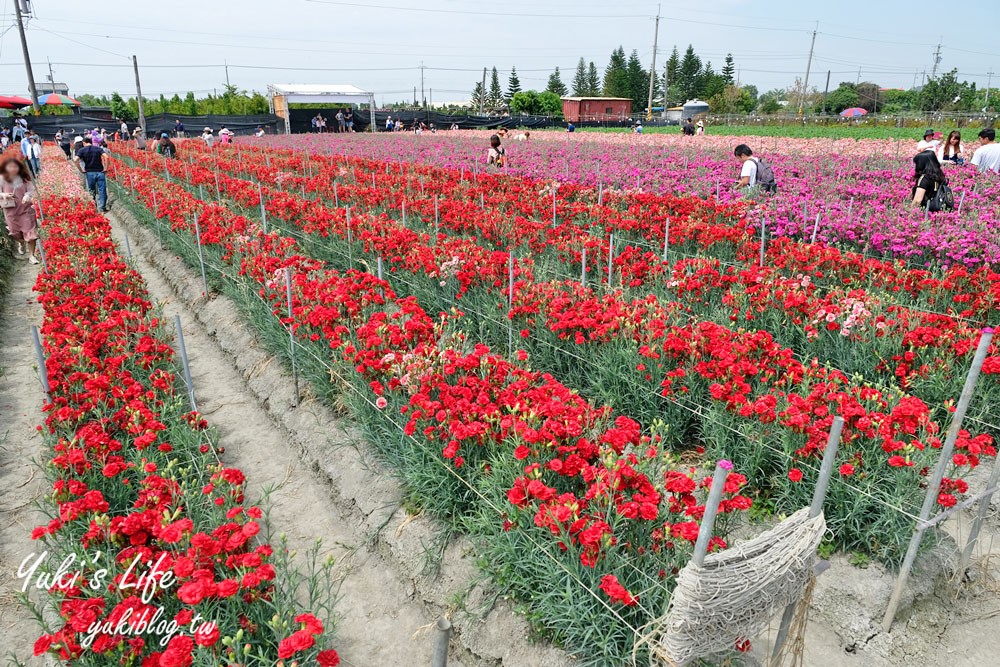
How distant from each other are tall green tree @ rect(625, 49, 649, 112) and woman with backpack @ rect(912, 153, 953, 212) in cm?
9645

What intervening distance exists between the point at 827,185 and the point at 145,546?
11.9 metres

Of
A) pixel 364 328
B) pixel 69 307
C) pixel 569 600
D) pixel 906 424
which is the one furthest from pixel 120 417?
pixel 906 424

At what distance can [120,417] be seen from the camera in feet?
13.6

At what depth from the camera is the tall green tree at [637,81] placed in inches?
3959

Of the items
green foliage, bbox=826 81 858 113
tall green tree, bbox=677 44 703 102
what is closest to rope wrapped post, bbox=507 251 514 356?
green foliage, bbox=826 81 858 113

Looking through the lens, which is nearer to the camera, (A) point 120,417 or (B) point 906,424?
(B) point 906,424

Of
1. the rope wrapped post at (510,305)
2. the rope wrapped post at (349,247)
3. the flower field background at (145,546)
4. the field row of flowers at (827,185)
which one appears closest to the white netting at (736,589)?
the flower field background at (145,546)

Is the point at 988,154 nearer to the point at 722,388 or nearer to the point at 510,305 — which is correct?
the point at 510,305

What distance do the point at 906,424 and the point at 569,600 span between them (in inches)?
78.6

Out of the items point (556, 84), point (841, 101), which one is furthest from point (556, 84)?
point (841, 101)

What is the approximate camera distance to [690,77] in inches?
4218

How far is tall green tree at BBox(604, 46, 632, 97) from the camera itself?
336 ft

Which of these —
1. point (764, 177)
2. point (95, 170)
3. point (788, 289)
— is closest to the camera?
point (788, 289)

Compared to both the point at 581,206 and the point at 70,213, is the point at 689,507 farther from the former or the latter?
the point at 70,213
